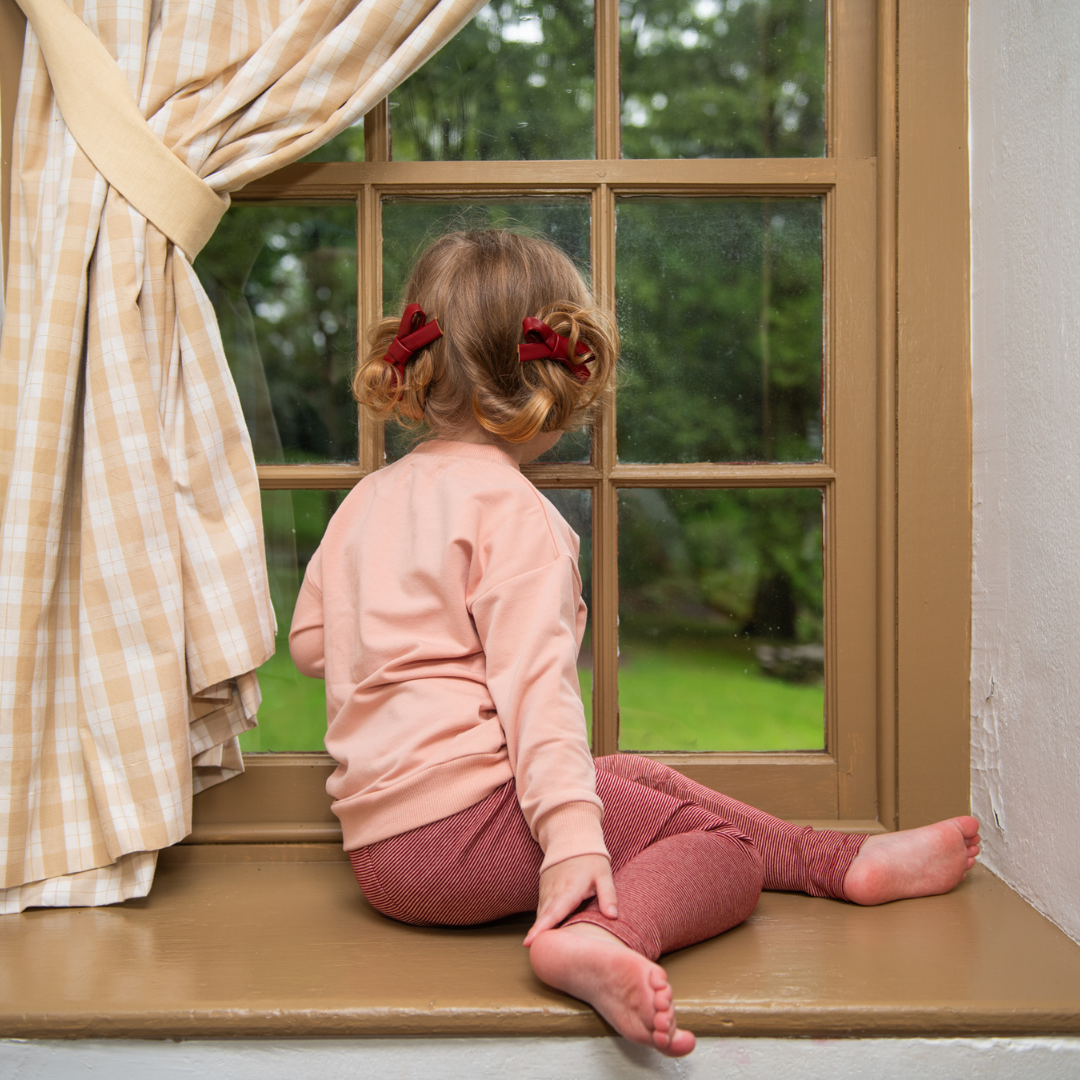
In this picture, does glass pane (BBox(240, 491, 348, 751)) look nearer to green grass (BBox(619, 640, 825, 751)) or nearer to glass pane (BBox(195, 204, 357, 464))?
glass pane (BBox(195, 204, 357, 464))

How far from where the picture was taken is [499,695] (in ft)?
3.17

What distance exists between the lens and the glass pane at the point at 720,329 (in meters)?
1.32

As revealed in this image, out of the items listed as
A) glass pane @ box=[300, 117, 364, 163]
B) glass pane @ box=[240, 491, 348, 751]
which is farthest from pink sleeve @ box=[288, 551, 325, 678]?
glass pane @ box=[300, 117, 364, 163]

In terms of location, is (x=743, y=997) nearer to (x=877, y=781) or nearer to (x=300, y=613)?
(x=877, y=781)

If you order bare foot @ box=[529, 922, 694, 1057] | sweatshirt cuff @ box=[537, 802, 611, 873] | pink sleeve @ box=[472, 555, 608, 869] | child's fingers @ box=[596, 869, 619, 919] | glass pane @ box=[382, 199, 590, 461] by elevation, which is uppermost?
glass pane @ box=[382, 199, 590, 461]

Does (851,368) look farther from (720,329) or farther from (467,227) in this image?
(467,227)

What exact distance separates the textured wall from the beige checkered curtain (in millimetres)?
712

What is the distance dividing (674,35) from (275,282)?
2.31ft

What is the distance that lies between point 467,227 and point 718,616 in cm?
69

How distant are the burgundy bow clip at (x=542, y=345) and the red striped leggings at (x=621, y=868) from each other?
506 millimetres

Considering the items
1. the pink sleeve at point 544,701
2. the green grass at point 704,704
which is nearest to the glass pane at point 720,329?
the green grass at point 704,704

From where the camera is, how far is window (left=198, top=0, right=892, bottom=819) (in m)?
1.28

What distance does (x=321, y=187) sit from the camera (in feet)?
4.22

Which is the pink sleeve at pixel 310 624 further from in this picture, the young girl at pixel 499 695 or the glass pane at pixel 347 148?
the glass pane at pixel 347 148
